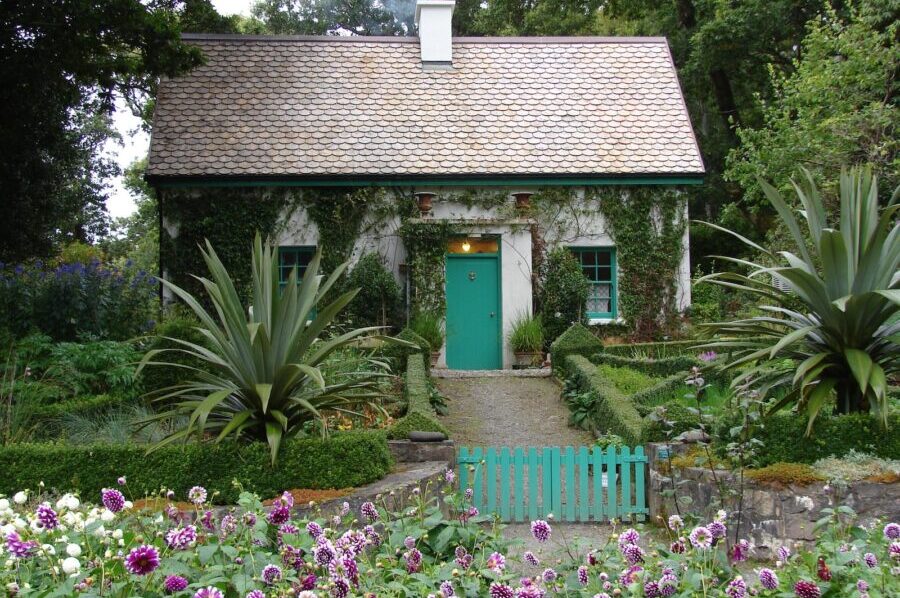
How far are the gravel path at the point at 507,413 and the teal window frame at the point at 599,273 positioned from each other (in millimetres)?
3425

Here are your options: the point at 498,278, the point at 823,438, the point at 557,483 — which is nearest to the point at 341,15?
the point at 498,278

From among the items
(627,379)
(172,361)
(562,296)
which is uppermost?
(562,296)

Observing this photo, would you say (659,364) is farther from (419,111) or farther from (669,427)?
(419,111)

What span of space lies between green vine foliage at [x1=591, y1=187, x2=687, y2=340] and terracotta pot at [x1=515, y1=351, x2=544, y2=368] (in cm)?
225

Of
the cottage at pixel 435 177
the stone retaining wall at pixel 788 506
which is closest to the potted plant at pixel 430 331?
the cottage at pixel 435 177

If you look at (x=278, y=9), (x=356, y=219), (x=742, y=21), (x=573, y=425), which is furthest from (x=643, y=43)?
(x=278, y=9)

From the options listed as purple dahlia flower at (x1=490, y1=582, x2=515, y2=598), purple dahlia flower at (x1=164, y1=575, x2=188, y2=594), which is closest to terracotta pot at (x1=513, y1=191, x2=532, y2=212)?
purple dahlia flower at (x1=490, y1=582, x2=515, y2=598)

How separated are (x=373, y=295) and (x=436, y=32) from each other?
648cm

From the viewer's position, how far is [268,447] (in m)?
6.52

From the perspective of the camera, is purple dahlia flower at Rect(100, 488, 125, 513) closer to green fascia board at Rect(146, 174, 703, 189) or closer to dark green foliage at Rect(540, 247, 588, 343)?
dark green foliage at Rect(540, 247, 588, 343)

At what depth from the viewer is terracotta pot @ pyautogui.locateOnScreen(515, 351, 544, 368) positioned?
15.3 metres

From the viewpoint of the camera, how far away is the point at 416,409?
8938 millimetres

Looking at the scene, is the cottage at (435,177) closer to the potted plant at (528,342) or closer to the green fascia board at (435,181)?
the green fascia board at (435,181)

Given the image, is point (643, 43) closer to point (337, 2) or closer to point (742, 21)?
point (742, 21)
